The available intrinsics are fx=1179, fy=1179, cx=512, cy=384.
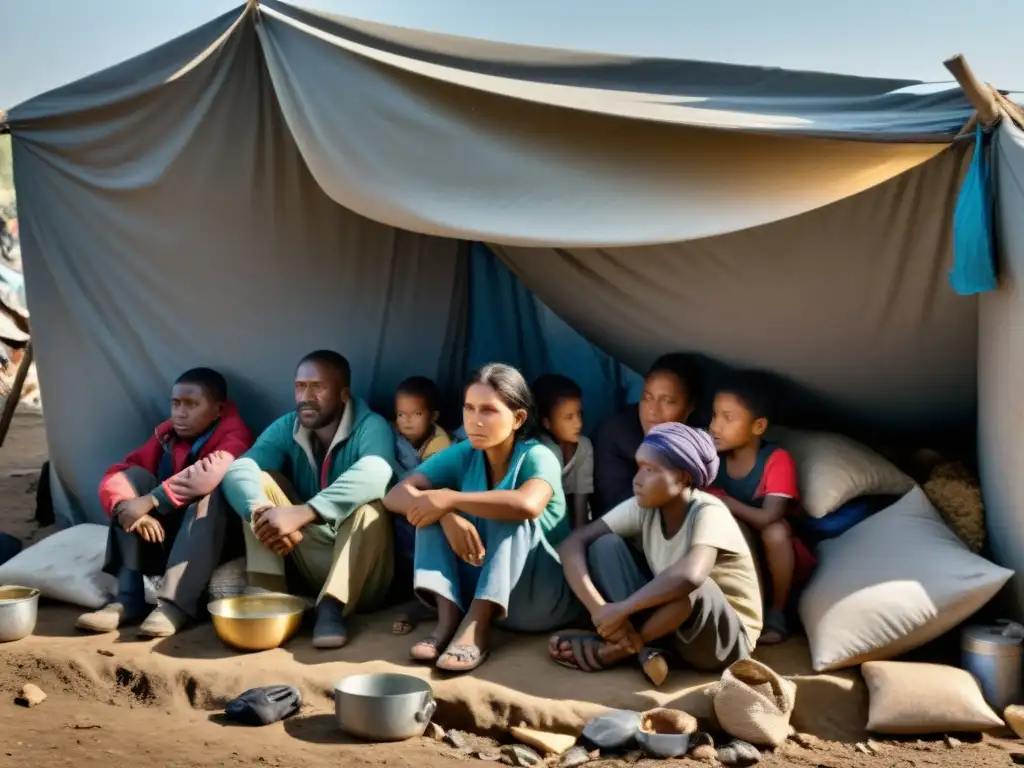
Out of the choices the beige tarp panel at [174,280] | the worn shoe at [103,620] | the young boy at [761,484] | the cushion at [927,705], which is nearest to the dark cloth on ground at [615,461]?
the young boy at [761,484]

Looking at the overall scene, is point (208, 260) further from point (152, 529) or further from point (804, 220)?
point (804, 220)

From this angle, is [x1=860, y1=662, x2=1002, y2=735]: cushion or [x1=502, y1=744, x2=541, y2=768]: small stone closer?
[x1=502, y1=744, x2=541, y2=768]: small stone

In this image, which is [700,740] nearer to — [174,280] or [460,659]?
[460,659]

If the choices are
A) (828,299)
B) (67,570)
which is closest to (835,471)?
(828,299)

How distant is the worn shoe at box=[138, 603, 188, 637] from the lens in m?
3.83

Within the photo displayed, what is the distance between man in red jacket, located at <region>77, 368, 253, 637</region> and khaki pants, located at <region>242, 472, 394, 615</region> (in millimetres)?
173

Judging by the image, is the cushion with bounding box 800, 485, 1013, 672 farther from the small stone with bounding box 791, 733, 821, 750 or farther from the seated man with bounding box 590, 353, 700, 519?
the seated man with bounding box 590, 353, 700, 519

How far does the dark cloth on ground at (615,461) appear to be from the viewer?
Answer: 4.23 meters

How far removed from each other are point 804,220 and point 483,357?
167cm

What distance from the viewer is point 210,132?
4.48 m

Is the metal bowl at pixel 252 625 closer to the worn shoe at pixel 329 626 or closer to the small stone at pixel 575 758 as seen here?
the worn shoe at pixel 329 626

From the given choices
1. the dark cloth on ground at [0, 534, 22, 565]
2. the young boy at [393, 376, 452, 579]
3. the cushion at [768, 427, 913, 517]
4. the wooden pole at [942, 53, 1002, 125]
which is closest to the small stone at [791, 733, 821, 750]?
the cushion at [768, 427, 913, 517]

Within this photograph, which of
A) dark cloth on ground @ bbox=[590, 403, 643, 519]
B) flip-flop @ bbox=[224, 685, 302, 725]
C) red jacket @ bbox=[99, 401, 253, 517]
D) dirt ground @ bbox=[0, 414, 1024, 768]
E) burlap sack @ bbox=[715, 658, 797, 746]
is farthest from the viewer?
dark cloth on ground @ bbox=[590, 403, 643, 519]

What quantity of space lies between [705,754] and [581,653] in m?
0.55
